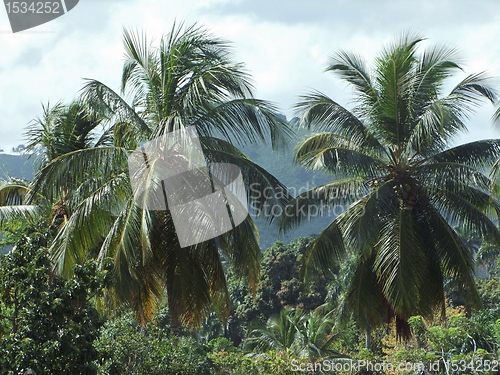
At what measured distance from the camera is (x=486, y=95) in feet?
37.0

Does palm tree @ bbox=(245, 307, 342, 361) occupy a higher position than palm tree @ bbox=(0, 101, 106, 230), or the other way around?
palm tree @ bbox=(0, 101, 106, 230)

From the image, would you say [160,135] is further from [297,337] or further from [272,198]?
[297,337]

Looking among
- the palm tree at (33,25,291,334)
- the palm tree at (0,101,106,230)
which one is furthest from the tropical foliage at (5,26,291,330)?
the palm tree at (0,101,106,230)

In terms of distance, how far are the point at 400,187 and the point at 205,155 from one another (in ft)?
14.5

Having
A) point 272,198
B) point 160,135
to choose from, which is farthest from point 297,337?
point 160,135

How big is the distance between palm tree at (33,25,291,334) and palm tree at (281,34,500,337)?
6.04 feet

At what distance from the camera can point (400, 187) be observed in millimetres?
11695

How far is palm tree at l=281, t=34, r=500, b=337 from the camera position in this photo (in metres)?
10.9

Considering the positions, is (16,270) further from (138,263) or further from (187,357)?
(187,357)

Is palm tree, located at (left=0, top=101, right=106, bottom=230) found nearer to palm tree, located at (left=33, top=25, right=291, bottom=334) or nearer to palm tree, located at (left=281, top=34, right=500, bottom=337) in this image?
palm tree, located at (left=33, top=25, right=291, bottom=334)

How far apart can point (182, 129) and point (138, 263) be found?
8.71 feet

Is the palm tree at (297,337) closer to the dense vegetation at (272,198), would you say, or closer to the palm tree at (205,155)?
the dense vegetation at (272,198)

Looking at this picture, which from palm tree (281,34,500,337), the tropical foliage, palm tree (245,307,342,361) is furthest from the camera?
palm tree (245,307,342,361)

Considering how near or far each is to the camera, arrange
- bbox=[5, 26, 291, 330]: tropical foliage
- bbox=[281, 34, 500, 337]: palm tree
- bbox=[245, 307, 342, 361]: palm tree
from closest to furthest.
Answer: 1. bbox=[5, 26, 291, 330]: tropical foliage
2. bbox=[281, 34, 500, 337]: palm tree
3. bbox=[245, 307, 342, 361]: palm tree
